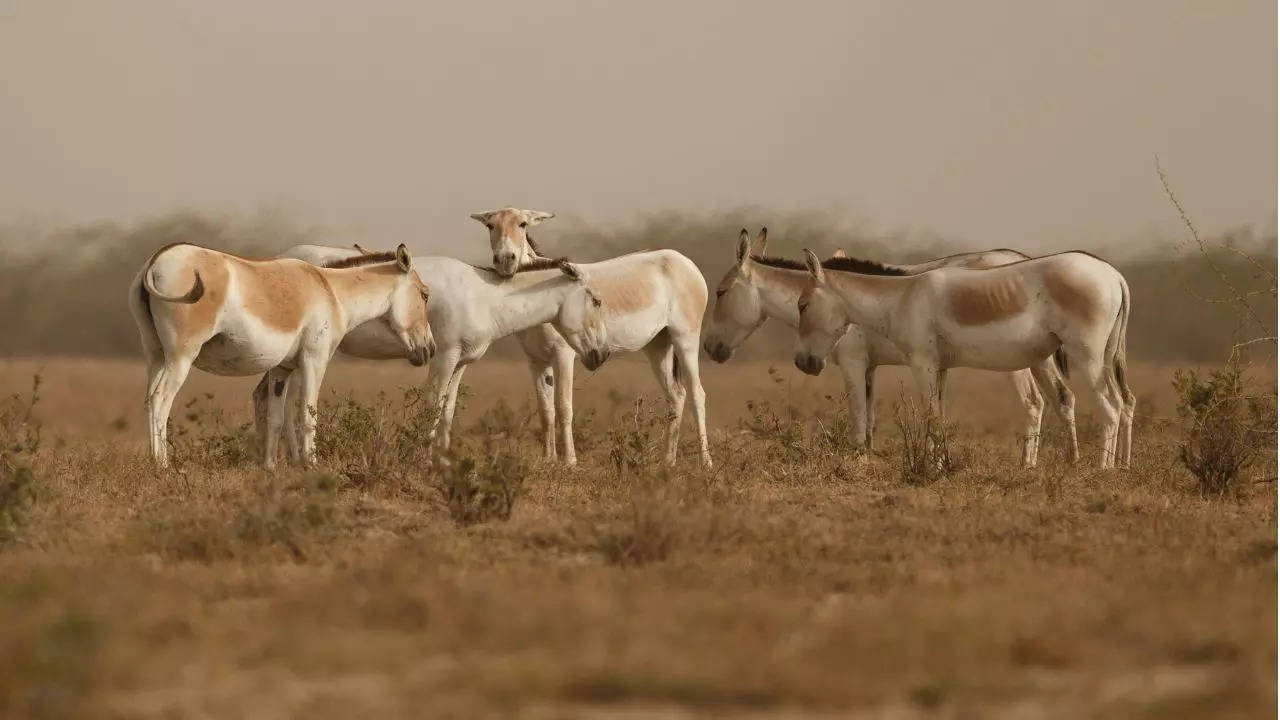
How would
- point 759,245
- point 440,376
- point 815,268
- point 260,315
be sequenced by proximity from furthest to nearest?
1. point 759,245
2. point 815,268
3. point 440,376
4. point 260,315

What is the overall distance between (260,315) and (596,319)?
3.47 meters

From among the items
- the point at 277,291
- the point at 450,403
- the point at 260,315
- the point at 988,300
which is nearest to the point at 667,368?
the point at 450,403

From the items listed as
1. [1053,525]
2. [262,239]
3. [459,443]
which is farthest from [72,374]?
[1053,525]

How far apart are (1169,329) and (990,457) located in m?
37.8

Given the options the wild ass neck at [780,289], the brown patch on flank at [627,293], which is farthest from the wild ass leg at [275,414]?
the wild ass neck at [780,289]

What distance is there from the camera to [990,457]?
53.1 ft

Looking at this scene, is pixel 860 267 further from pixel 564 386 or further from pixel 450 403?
pixel 450 403

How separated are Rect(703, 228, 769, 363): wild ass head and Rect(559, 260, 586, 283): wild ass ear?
72.1 inches

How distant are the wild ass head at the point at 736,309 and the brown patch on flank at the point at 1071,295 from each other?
349 cm

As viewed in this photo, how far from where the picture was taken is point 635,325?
1606cm

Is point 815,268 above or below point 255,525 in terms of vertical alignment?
above

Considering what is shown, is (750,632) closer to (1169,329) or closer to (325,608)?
(325,608)

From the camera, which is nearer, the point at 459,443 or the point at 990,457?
the point at 459,443

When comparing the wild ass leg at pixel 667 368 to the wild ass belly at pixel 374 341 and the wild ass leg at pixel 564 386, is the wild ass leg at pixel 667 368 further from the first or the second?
the wild ass belly at pixel 374 341
